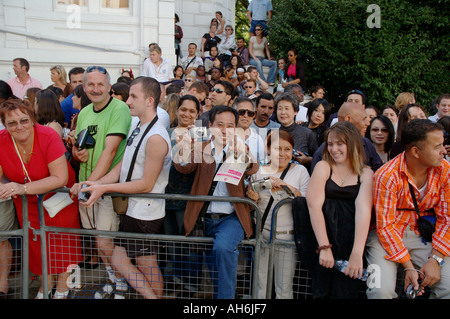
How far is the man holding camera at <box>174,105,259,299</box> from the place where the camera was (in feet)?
11.2

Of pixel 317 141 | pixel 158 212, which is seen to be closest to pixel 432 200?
pixel 317 141

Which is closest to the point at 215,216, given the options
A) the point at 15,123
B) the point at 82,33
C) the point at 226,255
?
the point at 226,255

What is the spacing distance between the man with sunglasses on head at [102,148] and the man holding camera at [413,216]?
2.37 meters

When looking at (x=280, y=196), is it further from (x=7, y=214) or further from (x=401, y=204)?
(x=7, y=214)

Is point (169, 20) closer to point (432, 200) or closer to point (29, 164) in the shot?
point (29, 164)

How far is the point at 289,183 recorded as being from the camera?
3.67m

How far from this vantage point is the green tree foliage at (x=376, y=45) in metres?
10.4

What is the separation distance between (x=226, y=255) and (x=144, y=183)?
0.96 metres

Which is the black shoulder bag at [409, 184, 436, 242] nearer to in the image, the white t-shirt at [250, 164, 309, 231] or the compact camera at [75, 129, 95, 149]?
the white t-shirt at [250, 164, 309, 231]

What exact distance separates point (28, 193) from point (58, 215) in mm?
401

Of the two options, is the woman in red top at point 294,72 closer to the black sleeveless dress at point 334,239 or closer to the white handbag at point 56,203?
the black sleeveless dress at point 334,239

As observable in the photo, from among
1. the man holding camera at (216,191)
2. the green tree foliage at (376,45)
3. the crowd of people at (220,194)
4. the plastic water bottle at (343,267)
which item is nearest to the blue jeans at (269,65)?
the green tree foliage at (376,45)

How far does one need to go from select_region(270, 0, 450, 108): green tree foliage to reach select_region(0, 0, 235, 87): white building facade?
12.8 ft

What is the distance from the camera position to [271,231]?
3391mm
